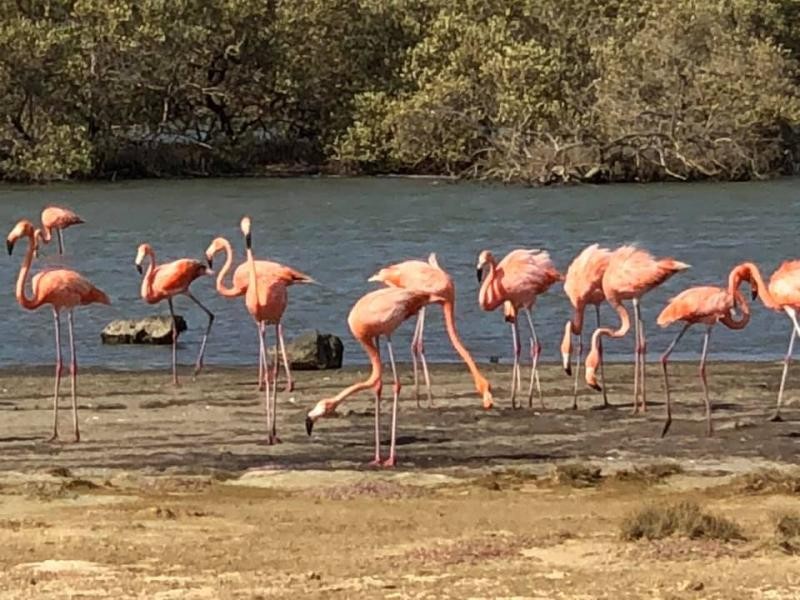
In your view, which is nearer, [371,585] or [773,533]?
[371,585]

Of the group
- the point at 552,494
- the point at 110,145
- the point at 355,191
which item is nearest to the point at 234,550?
the point at 552,494

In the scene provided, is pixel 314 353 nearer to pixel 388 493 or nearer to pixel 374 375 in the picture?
pixel 374 375

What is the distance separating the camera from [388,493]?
10156 millimetres

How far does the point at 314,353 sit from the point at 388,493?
620 cm

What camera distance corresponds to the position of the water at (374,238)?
18875 millimetres

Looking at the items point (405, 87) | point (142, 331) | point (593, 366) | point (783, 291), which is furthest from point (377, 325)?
point (405, 87)

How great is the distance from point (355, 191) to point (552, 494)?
1216 inches

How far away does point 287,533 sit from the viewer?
29.4 ft

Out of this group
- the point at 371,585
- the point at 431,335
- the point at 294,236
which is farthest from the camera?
the point at 294,236

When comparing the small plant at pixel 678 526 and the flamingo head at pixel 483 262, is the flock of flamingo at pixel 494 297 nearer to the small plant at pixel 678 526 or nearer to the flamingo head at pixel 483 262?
the flamingo head at pixel 483 262

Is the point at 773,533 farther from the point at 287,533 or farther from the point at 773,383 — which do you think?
the point at 773,383

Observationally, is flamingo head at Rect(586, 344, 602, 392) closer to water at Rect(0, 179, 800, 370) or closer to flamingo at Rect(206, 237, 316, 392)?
flamingo at Rect(206, 237, 316, 392)

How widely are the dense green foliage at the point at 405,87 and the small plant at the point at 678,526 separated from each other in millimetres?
31416

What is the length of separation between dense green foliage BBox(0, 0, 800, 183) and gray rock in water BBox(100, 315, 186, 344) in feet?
72.6
